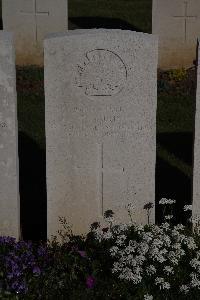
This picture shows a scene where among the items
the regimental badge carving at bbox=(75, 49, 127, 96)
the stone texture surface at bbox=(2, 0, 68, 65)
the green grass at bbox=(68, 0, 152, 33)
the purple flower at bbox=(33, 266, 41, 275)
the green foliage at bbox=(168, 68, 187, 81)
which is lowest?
the purple flower at bbox=(33, 266, 41, 275)

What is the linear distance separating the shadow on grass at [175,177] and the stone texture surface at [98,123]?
827 mm

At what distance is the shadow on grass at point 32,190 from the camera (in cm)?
624

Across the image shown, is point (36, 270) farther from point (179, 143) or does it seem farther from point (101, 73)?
point (179, 143)

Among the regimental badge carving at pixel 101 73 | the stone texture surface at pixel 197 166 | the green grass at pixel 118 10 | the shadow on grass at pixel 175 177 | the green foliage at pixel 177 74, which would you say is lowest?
the shadow on grass at pixel 175 177

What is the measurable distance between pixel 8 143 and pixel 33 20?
7310 mm

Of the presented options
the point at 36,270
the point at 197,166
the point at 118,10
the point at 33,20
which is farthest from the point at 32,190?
the point at 118,10

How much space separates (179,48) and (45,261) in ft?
26.2

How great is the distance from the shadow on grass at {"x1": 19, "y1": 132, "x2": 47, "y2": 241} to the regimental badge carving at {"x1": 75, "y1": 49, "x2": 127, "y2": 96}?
159 centimetres

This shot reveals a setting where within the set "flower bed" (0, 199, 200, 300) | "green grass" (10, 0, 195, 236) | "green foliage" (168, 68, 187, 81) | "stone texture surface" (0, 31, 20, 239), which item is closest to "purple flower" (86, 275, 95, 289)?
"flower bed" (0, 199, 200, 300)

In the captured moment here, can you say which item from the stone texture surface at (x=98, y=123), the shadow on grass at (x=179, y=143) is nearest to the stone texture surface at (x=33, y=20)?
the shadow on grass at (x=179, y=143)

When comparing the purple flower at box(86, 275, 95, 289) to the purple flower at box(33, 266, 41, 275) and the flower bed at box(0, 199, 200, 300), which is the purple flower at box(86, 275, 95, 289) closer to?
the flower bed at box(0, 199, 200, 300)

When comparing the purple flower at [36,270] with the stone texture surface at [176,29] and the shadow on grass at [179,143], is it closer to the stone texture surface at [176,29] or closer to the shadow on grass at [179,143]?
the shadow on grass at [179,143]

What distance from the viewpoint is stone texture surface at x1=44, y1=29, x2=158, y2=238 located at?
205 inches

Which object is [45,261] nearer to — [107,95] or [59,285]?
[59,285]
